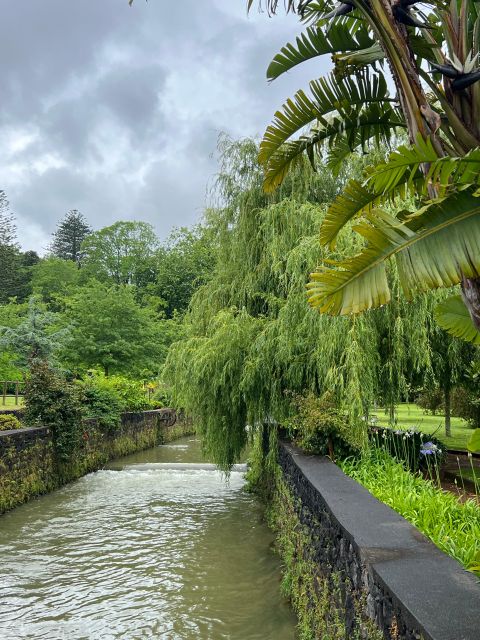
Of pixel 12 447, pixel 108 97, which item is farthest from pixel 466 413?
pixel 108 97

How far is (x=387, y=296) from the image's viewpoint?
2.42 meters

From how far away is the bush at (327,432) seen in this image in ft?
22.2

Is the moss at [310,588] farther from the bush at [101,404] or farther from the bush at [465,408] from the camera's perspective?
the bush at [465,408]

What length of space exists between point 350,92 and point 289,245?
5051 mm

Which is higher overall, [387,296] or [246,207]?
[246,207]

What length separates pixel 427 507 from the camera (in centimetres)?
463

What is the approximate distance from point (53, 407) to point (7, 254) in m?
38.6

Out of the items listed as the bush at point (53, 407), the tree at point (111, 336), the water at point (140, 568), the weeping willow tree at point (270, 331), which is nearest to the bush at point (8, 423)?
the bush at point (53, 407)

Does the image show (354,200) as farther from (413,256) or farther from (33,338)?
(33,338)

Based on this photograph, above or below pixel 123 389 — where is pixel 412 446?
below

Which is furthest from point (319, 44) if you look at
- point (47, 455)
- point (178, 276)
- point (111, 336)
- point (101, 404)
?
point (178, 276)

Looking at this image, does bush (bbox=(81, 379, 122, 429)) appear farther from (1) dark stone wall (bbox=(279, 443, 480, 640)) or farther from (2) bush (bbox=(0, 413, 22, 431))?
(1) dark stone wall (bbox=(279, 443, 480, 640))

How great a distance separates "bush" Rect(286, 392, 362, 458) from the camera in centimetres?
677

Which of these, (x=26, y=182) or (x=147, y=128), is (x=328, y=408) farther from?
(x=26, y=182)
